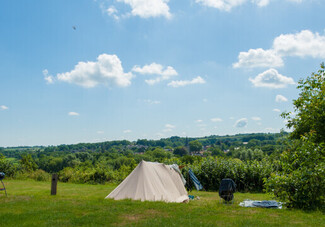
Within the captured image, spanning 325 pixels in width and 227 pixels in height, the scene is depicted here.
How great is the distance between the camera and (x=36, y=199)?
9.55m

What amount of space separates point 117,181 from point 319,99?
1332 cm

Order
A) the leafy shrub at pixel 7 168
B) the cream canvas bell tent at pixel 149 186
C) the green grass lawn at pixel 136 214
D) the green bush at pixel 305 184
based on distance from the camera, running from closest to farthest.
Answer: the green grass lawn at pixel 136 214 → the green bush at pixel 305 184 → the cream canvas bell tent at pixel 149 186 → the leafy shrub at pixel 7 168

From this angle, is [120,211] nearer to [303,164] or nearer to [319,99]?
[303,164]

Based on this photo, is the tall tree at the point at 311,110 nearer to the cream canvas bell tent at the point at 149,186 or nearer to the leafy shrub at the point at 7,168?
the cream canvas bell tent at the point at 149,186

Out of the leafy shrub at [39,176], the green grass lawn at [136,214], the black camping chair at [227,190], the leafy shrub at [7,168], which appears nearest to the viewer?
Result: the green grass lawn at [136,214]

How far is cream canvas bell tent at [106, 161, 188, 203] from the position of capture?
9.75 m

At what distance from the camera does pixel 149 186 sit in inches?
391

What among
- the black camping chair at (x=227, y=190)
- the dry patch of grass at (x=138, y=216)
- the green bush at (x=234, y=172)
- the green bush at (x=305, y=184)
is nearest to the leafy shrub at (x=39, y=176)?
the green bush at (x=234, y=172)

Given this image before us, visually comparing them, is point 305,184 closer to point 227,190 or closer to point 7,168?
point 227,190

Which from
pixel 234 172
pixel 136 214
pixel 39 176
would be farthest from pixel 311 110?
pixel 39 176

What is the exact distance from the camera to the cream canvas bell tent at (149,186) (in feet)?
32.0

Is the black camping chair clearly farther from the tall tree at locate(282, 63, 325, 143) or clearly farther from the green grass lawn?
the tall tree at locate(282, 63, 325, 143)

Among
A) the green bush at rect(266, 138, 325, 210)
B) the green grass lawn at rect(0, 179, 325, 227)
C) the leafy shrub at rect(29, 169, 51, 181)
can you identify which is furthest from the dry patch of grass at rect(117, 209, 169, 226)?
the leafy shrub at rect(29, 169, 51, 181)

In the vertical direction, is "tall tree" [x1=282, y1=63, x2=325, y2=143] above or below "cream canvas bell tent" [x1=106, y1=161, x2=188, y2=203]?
above
